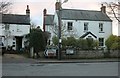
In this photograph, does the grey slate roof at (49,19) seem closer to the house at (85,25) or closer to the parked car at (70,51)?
the house at (85,25)

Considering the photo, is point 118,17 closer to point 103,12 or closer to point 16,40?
point 103,12

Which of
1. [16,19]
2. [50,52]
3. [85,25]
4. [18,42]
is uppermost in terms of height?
[16,19]

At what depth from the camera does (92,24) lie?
2127 inches

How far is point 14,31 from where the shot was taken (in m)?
54.9

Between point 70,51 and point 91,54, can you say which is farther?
point 91,54

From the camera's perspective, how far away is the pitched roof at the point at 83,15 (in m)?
53.3

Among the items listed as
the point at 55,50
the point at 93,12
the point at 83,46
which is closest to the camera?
the point at 55,50

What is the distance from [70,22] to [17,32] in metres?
10.1

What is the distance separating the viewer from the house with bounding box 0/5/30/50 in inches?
2125

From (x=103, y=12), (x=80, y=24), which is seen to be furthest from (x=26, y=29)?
(x=103, y=12)

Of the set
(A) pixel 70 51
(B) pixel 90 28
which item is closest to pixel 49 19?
(B) pixel 90 28

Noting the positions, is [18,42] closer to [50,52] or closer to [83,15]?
[83,15]

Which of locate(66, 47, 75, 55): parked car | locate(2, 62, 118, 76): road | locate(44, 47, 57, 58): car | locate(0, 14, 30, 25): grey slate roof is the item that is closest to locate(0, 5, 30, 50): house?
locate(0, 14, 30, 25): grey slate roof

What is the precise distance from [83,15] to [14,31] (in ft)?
43.2
